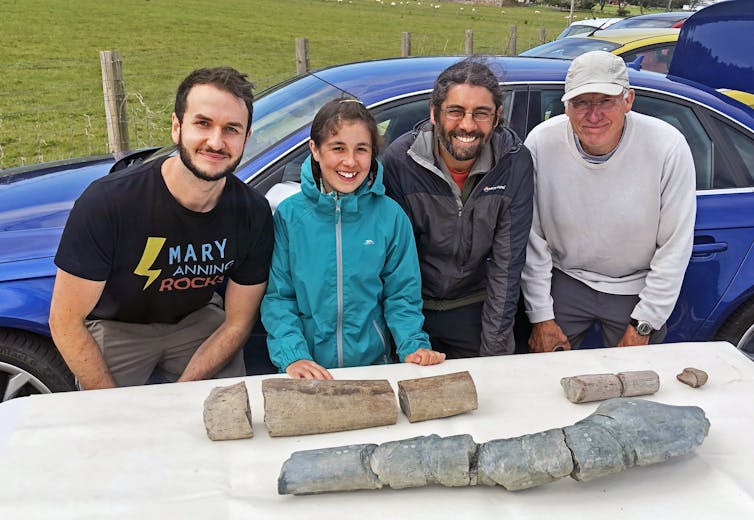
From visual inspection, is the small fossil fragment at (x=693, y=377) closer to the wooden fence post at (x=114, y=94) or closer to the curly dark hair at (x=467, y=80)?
the curly dark hair at (x=467, y=80)

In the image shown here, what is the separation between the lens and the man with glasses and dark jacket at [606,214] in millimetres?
2592

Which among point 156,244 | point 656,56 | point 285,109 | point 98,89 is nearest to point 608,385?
point 156,244

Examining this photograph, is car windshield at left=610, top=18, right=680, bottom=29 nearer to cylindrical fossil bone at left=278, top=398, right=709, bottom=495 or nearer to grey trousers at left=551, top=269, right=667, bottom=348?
grey trousers at left=551, top=269, right=667, bottom=348

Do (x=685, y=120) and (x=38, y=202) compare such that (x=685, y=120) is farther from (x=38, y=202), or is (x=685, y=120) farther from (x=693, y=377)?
(x=38, y=202)

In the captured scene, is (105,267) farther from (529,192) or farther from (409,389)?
(529,192)

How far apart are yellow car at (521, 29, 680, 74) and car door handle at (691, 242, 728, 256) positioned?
14.9ft

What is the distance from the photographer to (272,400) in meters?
1.76

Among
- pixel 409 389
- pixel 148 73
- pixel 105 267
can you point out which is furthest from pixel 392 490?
pixel 148 73

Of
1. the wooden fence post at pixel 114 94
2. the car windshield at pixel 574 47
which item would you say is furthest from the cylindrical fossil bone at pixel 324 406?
the car windshield at pixel 574 47

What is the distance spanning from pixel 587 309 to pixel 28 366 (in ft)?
7.49

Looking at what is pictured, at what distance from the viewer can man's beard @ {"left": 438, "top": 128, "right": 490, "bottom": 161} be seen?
2.35 m

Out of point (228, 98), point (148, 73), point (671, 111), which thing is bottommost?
point (148, 73)

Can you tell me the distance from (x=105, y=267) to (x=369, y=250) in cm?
88

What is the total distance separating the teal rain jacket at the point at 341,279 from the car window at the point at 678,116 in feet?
3.92
